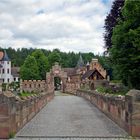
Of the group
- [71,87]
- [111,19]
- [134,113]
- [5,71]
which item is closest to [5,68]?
[5,71]

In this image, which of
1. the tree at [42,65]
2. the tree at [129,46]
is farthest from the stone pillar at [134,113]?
the tree at [42,65]

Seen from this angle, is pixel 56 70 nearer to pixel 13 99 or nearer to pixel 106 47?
pixel 106 47

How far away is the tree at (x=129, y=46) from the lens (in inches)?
1086

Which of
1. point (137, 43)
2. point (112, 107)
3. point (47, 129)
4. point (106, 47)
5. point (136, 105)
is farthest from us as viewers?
point (106, 47)

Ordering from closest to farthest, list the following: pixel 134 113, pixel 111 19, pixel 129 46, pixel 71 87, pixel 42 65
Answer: pixel 134 113 < pixel 129 46 < pixel 111 19 < pixel 71 87 < pixel 42 65

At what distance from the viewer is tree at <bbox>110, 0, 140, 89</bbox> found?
90.5ft

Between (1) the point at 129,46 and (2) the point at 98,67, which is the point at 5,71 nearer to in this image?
(2) the point at 98,67

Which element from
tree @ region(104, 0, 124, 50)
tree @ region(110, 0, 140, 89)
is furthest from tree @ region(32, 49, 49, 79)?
tree @ region(110, 0, 140, 89)

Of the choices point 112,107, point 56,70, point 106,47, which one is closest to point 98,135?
point 112,107

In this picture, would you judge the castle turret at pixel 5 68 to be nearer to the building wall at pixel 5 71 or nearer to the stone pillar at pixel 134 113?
the building wall at pixel 5 71

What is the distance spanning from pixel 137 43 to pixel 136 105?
14369 mm

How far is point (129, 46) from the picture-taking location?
28.6m

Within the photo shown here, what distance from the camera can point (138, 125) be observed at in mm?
12930

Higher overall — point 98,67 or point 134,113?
point 98,67
